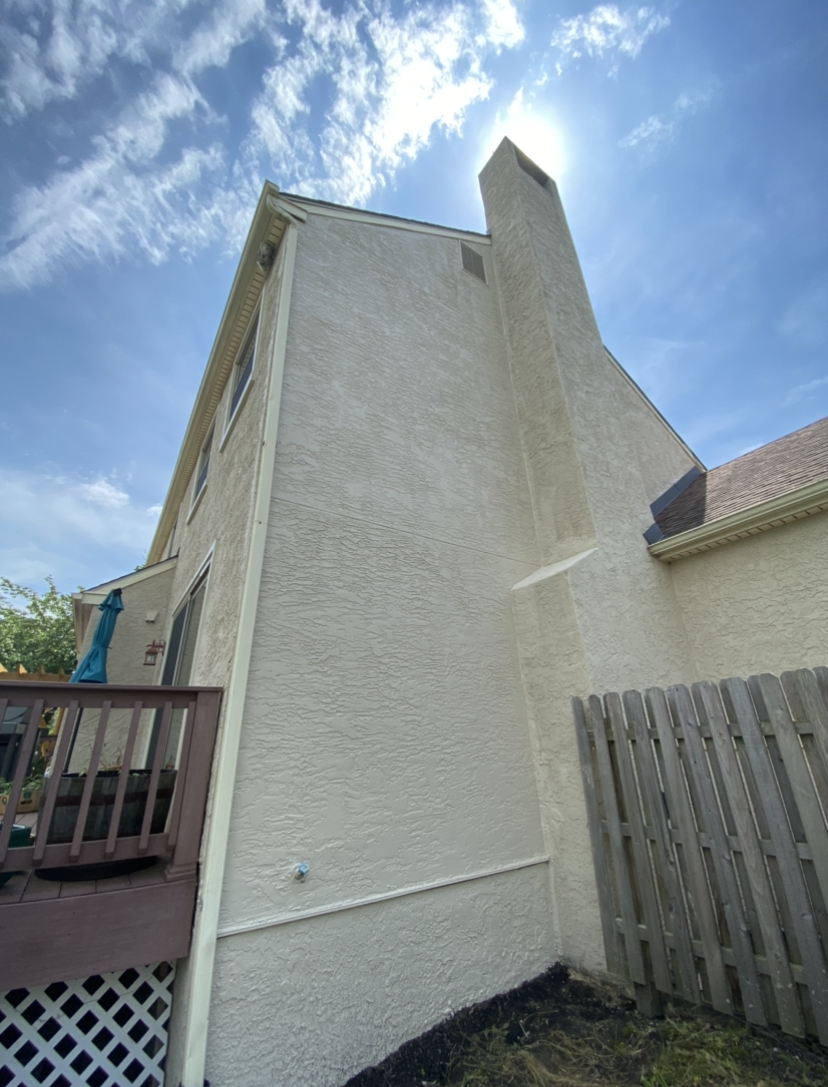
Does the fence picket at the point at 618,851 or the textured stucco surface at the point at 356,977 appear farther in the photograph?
the fence picket at the point at 618,851

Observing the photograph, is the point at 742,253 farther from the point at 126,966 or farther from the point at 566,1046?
the point at 126,966

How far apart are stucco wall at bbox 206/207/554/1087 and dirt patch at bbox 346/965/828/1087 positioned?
14cm

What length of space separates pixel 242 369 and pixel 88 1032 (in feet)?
21.3

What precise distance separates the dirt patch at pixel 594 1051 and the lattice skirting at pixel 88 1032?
1.22 meters

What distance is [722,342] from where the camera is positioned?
7801 mm

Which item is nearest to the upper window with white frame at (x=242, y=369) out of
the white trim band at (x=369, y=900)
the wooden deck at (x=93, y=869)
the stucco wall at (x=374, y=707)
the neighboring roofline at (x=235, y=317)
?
the neighboring roofline at (x=235, y=317)

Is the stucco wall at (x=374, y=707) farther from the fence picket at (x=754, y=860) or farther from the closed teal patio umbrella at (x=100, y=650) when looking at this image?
the closed teal patio umbrella at (x=100, y=650)

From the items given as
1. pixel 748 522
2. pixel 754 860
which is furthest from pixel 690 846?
pixel 748 522

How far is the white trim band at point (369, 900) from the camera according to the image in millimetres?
2408

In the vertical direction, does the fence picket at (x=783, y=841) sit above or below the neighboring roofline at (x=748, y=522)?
below

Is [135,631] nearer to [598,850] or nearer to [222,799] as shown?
[222,799]

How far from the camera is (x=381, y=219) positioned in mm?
5918

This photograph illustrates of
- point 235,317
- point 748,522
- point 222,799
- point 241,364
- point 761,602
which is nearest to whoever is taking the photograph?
point 222,799

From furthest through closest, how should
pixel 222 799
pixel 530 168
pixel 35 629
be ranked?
pixel 35 629 < pixel 530 168 < pixel 222 799
